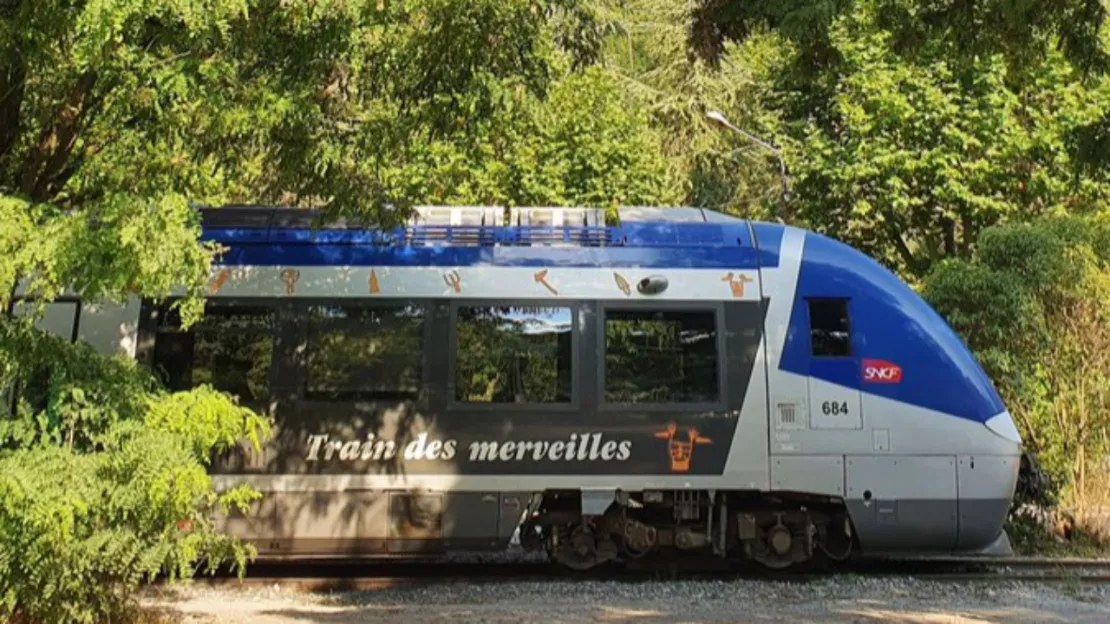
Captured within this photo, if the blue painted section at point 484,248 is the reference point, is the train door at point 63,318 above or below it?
below

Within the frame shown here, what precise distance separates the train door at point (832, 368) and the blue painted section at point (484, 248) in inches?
26.1

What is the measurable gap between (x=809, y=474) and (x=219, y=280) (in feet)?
17.9

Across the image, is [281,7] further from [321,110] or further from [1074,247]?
[1074,247]

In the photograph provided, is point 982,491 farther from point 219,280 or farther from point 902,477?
point 219,280

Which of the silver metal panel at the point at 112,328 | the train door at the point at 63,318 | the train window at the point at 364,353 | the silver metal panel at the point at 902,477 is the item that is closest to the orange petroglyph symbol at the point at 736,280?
the silver metal panel at the point at 902,477

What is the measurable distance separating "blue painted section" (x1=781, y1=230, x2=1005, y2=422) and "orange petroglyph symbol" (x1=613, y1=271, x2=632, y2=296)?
1.47 meters

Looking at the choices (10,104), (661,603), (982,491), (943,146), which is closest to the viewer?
(10,104)

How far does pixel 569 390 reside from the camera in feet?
28.4

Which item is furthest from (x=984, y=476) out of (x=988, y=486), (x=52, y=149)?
(x=52, y=149)

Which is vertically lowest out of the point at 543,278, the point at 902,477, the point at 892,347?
the point at 902,477

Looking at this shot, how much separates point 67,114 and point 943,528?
780 centimetres

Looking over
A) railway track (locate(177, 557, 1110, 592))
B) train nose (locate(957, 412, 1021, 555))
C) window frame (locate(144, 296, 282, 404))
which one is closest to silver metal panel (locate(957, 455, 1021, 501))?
train nose (locate(957, 412, 1021, 555))

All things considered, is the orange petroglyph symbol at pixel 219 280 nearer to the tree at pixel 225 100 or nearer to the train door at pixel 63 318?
the tree at pixel 225 100

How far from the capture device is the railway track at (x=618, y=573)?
28.6 feet
